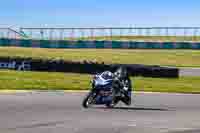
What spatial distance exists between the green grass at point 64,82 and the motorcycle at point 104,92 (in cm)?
522

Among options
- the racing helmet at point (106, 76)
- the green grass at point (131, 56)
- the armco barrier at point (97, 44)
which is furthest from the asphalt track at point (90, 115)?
the armco barrier at point (97, 44)

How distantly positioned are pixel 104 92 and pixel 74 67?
10.6 meters

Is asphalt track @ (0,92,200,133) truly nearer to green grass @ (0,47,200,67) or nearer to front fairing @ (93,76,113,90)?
front fairing @ (93,76,113,90)

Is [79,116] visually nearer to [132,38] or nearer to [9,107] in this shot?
[9,107]

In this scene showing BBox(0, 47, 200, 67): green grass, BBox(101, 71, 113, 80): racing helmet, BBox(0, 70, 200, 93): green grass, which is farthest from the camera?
BBox(0, 47, 200, 67): green grass

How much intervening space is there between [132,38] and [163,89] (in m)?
46.9

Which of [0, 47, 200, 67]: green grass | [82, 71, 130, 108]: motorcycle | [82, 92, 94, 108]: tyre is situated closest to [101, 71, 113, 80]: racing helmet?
[82, 71, 130, 108]: motorcycle

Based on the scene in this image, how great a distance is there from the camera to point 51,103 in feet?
46.4

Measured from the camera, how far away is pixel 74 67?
2377 centimetres

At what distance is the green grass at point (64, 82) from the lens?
62.3 ft

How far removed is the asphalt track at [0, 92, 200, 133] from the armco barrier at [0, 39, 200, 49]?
37.8 meters

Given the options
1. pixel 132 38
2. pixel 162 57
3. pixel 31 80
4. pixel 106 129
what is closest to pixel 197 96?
pixel 31 80

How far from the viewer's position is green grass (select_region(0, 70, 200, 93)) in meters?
19.0

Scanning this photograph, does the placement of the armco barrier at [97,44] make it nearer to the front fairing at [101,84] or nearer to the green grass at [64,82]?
the green grass at [64,82]
